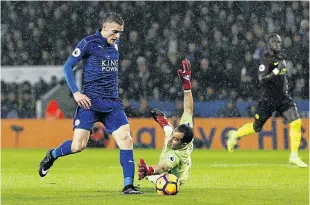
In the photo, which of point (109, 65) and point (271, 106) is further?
point (271, 106)

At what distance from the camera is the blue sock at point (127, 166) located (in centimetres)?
991

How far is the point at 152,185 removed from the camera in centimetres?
1152

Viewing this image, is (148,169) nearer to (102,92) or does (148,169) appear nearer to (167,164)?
(167,164)

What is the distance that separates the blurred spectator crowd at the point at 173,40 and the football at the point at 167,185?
13039 millimetres

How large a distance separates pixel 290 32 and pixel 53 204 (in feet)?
56.2

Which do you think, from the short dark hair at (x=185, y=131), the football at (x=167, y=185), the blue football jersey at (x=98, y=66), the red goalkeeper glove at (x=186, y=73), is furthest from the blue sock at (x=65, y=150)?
the red goalkeeper glove at (x=186, y=73)

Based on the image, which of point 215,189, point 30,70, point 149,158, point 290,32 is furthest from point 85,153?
point 215,189

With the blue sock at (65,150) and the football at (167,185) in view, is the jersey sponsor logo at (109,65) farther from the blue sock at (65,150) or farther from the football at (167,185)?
the football at (167,185)

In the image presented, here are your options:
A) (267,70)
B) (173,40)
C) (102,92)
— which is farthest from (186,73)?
(173,40)

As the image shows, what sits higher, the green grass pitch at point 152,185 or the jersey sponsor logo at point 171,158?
the jersey sponsor logo at point 171,158

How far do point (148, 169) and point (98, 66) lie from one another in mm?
1348

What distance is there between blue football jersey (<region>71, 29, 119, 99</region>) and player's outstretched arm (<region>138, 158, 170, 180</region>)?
3.19ft

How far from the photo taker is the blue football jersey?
1013 centimetres

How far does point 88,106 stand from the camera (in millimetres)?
9945
